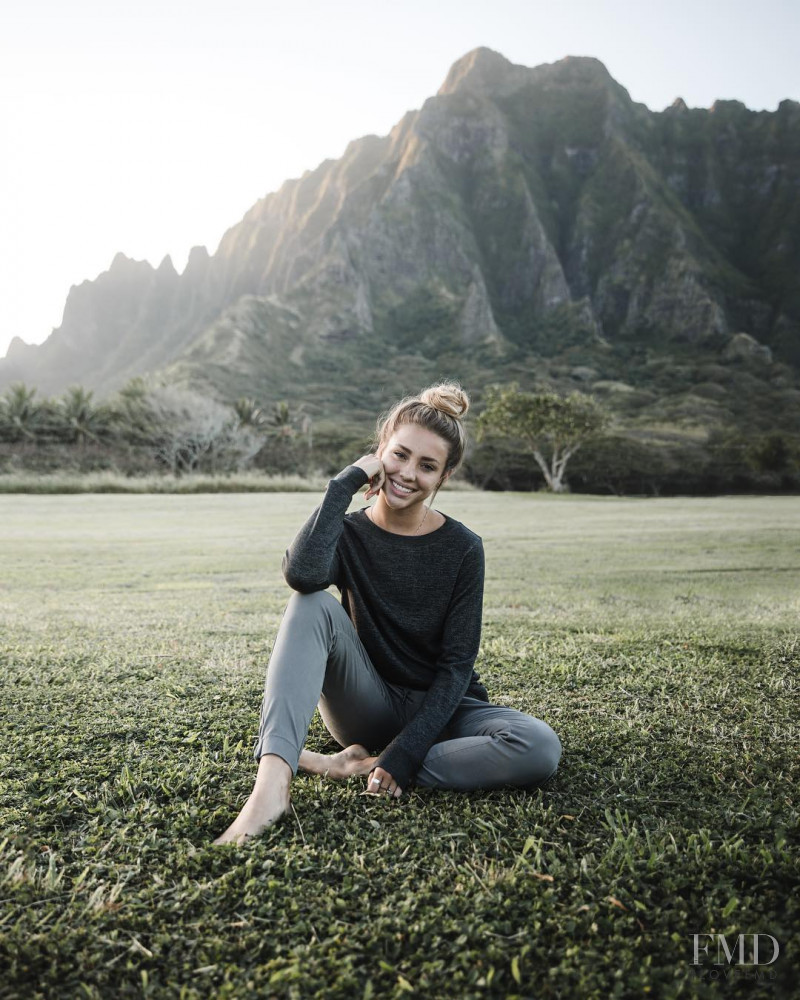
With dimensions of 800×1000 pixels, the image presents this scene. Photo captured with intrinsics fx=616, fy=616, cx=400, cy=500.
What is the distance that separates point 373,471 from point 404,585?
1.56 feet

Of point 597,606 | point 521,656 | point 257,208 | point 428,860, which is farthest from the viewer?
point 257,208

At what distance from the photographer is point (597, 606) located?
226 inches

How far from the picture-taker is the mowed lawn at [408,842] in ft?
4.27

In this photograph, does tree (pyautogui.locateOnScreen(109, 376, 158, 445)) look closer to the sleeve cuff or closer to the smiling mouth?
the sleeve cuff

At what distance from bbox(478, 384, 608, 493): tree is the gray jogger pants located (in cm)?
3092

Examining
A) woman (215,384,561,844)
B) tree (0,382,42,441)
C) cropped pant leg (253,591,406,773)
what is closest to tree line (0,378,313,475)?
tree (0,382,42,441)

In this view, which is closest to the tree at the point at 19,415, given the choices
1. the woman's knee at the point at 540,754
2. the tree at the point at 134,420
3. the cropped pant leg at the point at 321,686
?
the tree at the point at 134,420

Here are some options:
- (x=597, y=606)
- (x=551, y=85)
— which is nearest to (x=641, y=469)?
(x=597, y=606)

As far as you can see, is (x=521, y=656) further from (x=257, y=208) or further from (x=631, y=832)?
(x=257, y=208)

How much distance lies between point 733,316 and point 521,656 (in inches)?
4313

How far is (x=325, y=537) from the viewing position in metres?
2.34

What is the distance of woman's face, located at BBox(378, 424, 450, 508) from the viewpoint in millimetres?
2441

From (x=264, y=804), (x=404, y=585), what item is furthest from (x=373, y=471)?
(x=264, y=804)

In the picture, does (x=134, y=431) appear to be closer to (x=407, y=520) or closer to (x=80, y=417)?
(x=80, y=417)
